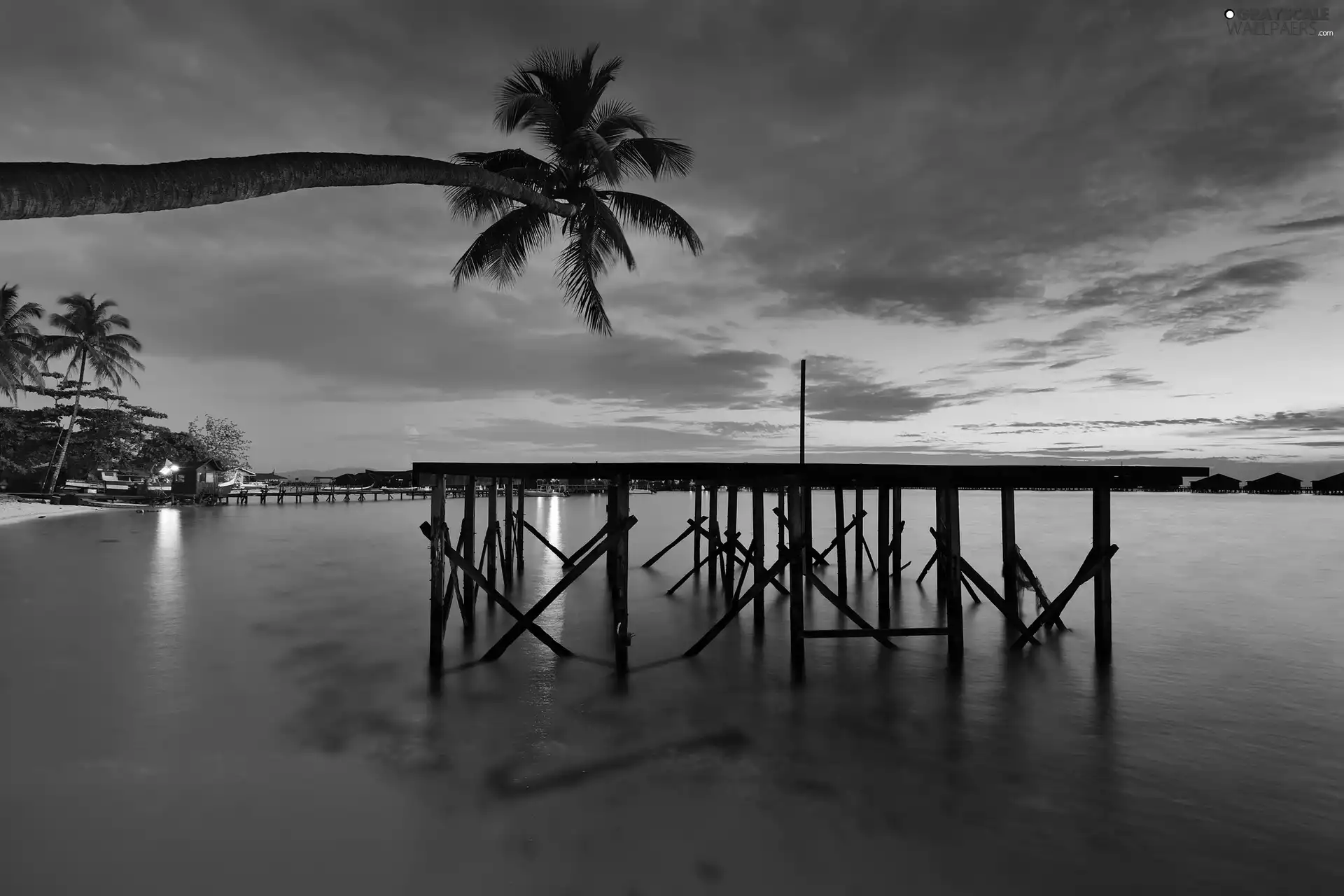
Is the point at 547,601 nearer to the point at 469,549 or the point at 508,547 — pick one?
the point at 469,549

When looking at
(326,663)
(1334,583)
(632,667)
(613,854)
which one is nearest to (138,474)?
(326,663)

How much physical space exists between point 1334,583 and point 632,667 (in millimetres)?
24962

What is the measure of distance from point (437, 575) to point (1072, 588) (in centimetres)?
967

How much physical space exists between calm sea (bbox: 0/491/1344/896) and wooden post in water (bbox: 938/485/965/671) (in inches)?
16.1

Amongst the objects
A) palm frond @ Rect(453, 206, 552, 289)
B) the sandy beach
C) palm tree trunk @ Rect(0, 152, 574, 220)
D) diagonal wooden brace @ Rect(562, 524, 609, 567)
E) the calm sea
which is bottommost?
the calm sea

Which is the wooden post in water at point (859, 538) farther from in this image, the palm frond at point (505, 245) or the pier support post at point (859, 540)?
the palm frond at point (505, 245)

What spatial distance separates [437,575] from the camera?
9.08m

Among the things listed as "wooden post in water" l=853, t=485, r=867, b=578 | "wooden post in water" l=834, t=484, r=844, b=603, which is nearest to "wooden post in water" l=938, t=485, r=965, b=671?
"wooden post in water" l=834, t=484, r=844, b=603

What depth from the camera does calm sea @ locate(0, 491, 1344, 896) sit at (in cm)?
496

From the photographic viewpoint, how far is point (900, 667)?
1012cm

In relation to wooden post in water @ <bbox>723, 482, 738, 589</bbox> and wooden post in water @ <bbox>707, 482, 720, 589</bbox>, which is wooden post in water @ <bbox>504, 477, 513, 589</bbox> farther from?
wooden post in water @ <bbox>723, 482, 738, 589</bbox>

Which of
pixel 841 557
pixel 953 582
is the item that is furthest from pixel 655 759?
pixel 841 557

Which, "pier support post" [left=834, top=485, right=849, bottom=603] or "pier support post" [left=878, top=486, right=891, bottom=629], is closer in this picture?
"pier support post" [left=878, top=486, right=891, bottom=629]

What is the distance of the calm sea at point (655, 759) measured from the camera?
4957mm
